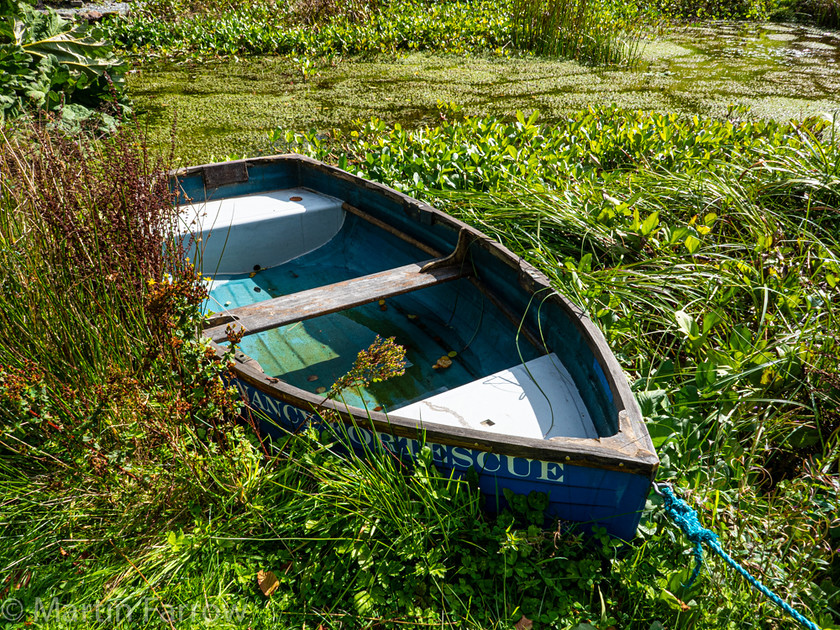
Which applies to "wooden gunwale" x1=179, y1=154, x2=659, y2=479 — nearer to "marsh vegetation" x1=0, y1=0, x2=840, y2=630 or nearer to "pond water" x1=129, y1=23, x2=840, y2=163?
"marsh vegetation" x1=0, y1=0, x2=840, y2=630

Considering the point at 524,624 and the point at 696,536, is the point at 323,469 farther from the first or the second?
the point at 696,536

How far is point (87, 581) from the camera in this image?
1.77 m

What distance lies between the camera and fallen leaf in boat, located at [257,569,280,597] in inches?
71.3

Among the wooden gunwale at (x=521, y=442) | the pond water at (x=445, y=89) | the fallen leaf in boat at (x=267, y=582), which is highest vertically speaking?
the pond water at (x=445, y=89)

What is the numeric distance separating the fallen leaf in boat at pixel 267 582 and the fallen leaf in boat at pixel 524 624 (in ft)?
2.47

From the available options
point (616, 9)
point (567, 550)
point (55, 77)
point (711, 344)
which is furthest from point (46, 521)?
point (616, 9)

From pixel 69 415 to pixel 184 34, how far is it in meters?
9.45

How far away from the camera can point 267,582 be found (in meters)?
1.83

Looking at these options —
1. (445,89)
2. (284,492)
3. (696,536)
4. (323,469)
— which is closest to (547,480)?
(696,536)

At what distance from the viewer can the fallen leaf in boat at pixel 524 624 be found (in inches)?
68.1

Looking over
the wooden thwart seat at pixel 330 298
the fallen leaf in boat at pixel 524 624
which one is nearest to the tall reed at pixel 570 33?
the wooden thwart seat at pixel 330 298

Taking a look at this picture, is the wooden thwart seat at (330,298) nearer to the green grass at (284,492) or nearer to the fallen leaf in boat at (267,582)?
the green grass at (284,492)

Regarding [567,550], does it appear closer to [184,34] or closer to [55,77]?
[55,77]

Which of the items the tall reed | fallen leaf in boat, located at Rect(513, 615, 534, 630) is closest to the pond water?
the tall reed
